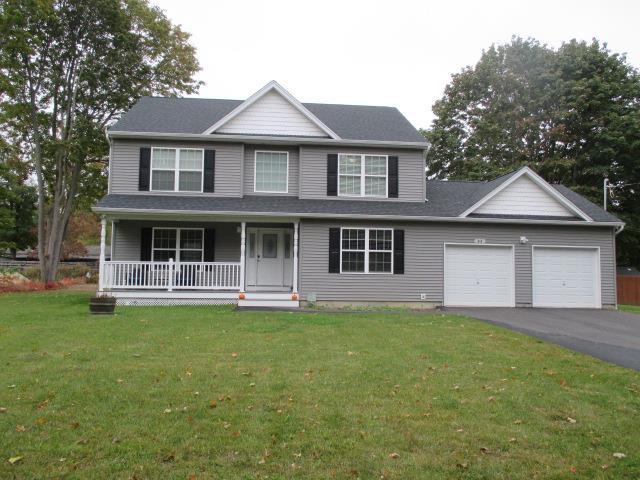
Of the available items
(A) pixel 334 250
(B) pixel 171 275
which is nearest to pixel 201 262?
(B) pixel 171 275

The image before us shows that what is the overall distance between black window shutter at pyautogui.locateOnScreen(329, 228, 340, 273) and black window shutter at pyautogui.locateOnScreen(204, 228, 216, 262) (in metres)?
Result: 3.96

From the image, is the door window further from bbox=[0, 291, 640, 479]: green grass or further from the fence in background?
the fence in background

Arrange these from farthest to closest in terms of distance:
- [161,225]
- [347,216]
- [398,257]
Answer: [161,225] → [398,257] → [347,216]

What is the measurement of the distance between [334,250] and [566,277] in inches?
309

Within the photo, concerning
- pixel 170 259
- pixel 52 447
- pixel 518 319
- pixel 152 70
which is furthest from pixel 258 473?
pixel 152 70

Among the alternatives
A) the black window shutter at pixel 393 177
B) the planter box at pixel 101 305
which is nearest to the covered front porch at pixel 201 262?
the planter box at pixel 101 305

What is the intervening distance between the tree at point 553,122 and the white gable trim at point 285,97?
15436mm

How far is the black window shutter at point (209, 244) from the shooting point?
1548 centimetres

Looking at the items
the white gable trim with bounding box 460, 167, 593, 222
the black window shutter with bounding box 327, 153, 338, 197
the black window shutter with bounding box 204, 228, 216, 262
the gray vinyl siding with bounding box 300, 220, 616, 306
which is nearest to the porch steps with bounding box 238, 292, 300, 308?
the gray vinyl siding with bounding box 300, 220, 616, 306

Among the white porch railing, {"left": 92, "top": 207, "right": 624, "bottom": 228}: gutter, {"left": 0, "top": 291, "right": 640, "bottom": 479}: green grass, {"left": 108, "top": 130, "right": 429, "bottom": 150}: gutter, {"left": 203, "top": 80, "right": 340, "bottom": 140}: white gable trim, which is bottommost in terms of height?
{"left": 0, "top": 291, "right": 640, "bottom": 479}: green grass

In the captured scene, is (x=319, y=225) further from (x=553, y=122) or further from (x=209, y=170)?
(x=553, y=122)

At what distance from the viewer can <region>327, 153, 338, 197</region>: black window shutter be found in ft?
51.9

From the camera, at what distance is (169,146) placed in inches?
615

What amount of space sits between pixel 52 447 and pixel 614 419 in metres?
5.27
